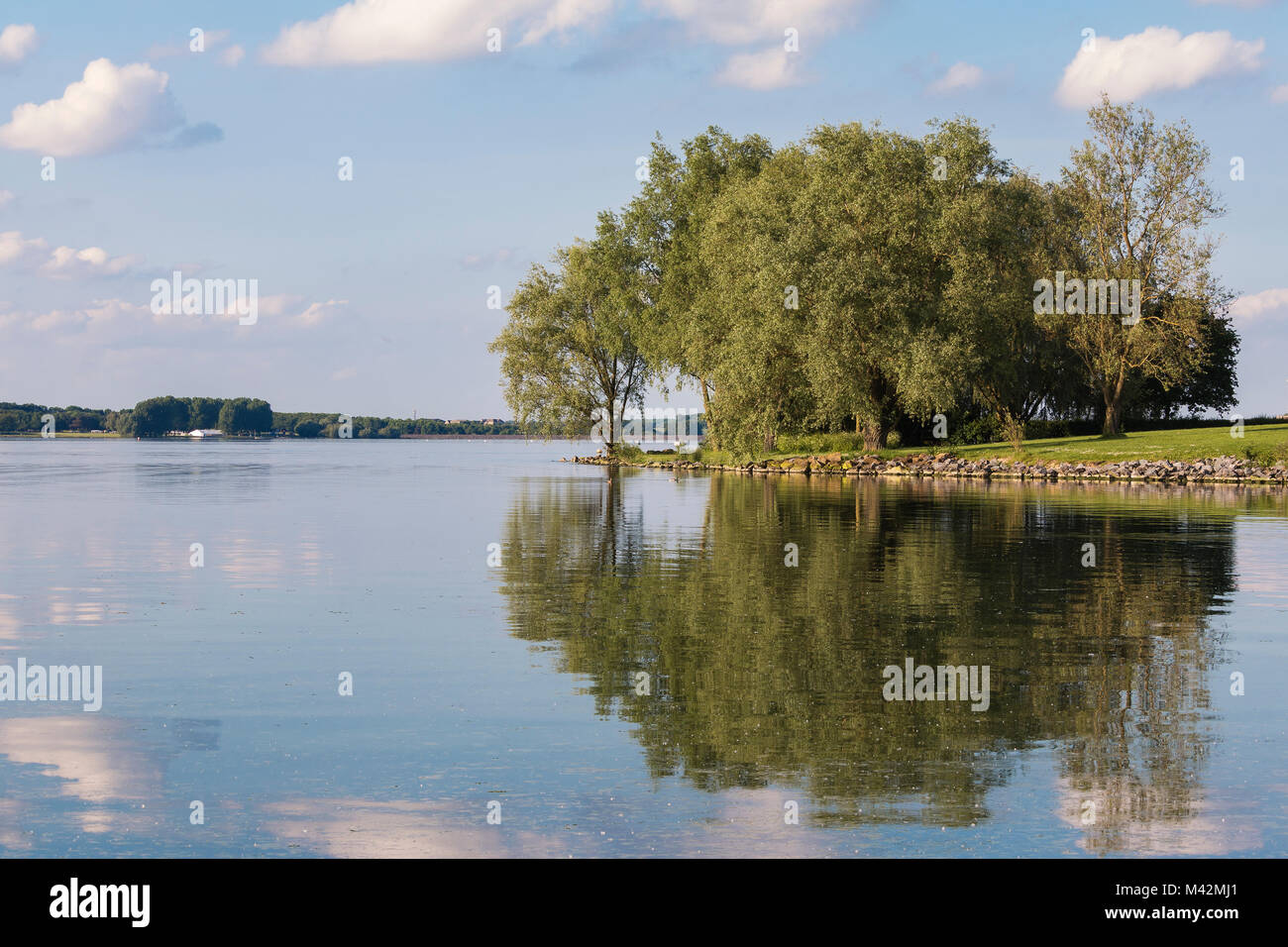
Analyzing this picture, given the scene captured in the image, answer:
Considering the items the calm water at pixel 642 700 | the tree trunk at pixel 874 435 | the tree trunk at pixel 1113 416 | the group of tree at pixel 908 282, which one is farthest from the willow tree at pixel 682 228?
the calm water at pixel 642 700

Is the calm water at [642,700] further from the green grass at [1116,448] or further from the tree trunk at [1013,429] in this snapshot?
the tree trunk at [1013,429]

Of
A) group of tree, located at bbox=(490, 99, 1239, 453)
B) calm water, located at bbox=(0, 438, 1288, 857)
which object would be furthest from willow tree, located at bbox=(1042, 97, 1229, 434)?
calm water, located at bbox=(0, 438, 1288, 857)

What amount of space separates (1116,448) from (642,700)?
63.5m

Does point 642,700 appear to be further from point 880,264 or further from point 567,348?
point 567,348

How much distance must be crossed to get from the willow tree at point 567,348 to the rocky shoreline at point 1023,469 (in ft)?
77.8

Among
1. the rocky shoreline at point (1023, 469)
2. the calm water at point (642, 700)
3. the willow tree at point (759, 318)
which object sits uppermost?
the willow tree at point (759, 318)

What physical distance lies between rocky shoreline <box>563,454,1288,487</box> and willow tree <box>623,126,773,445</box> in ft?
29.0

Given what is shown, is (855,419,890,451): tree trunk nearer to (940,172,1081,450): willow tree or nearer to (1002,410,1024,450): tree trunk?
(940,172,1081,450): willow tree

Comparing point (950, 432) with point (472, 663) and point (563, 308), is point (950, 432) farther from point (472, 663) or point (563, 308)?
point (472, 663)

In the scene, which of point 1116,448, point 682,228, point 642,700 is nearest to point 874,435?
point 1116,448

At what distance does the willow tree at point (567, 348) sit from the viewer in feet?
328
